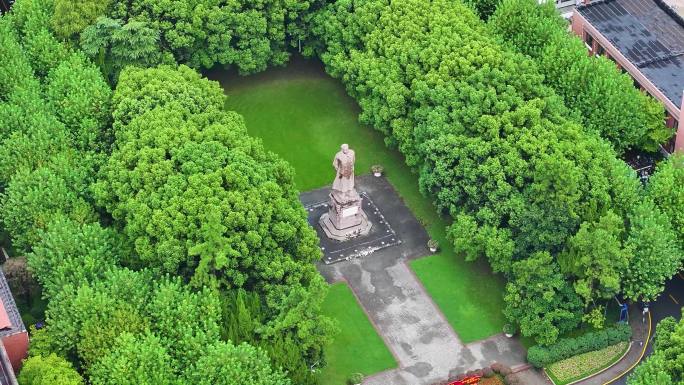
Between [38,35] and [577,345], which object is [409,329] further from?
[38,35]

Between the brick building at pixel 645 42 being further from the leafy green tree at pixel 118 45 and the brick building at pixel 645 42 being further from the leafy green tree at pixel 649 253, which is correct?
the leafy green tree at pixel 118 45

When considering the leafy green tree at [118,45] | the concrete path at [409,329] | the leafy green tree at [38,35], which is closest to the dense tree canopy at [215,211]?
the concrete path at [409,329]

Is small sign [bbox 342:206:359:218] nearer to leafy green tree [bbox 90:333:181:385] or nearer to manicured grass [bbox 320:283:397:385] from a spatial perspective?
manicured grass [bbox 320:283:397:385]

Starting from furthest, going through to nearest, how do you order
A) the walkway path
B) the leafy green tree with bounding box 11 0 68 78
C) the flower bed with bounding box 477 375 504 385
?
the leafy green tree with bounding box 11 0 68 78, the walkway path, the flower bed with bounding box 477 375 504 385

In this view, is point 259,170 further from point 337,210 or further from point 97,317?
point 97,317

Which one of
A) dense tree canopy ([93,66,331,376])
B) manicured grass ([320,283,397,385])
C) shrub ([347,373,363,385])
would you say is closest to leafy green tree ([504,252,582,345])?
manicured grass ([320,283,397,385])

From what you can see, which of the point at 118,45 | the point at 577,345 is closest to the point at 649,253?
the point at 577,345
